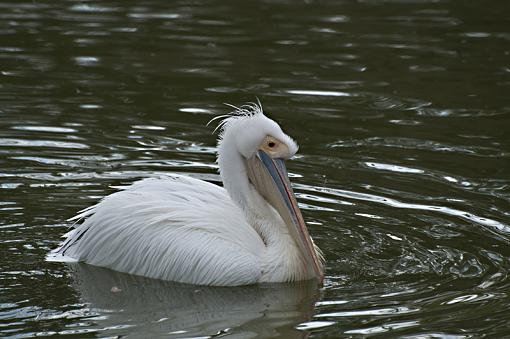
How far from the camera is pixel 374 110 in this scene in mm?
10352

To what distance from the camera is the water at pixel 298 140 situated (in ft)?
20.6

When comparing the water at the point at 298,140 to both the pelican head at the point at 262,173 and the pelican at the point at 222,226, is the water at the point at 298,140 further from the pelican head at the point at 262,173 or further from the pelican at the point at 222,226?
the pelican head at the point at 262,173

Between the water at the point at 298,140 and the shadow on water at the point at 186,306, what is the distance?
A: 2cm

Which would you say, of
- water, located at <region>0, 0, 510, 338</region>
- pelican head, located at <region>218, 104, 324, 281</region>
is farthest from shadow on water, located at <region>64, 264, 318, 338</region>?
pelican head, located at <region>218, 104, 324, 281</region>

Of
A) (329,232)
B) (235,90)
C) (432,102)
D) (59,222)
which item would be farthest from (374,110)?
(59,222)

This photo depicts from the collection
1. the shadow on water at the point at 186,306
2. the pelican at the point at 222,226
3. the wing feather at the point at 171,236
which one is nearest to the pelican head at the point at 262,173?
the pelican at the point at 222,226

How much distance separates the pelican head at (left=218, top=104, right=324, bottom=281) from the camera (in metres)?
6.87

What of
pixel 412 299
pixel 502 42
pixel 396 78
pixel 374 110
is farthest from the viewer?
pixel 502 42

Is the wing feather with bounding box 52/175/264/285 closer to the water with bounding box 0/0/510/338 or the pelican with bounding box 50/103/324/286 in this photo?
the pelican with bounding box 50/103/324/286

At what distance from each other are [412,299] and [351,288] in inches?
15.2

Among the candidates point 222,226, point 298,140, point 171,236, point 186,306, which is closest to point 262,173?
point 222,226

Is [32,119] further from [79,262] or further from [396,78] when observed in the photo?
[396,78]

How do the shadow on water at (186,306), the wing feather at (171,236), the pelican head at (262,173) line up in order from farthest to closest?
the pelican head at (262,173)
the wing feather at (171,236)
the shadow on water at (186,306)

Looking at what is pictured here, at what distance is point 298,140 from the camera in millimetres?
9484
